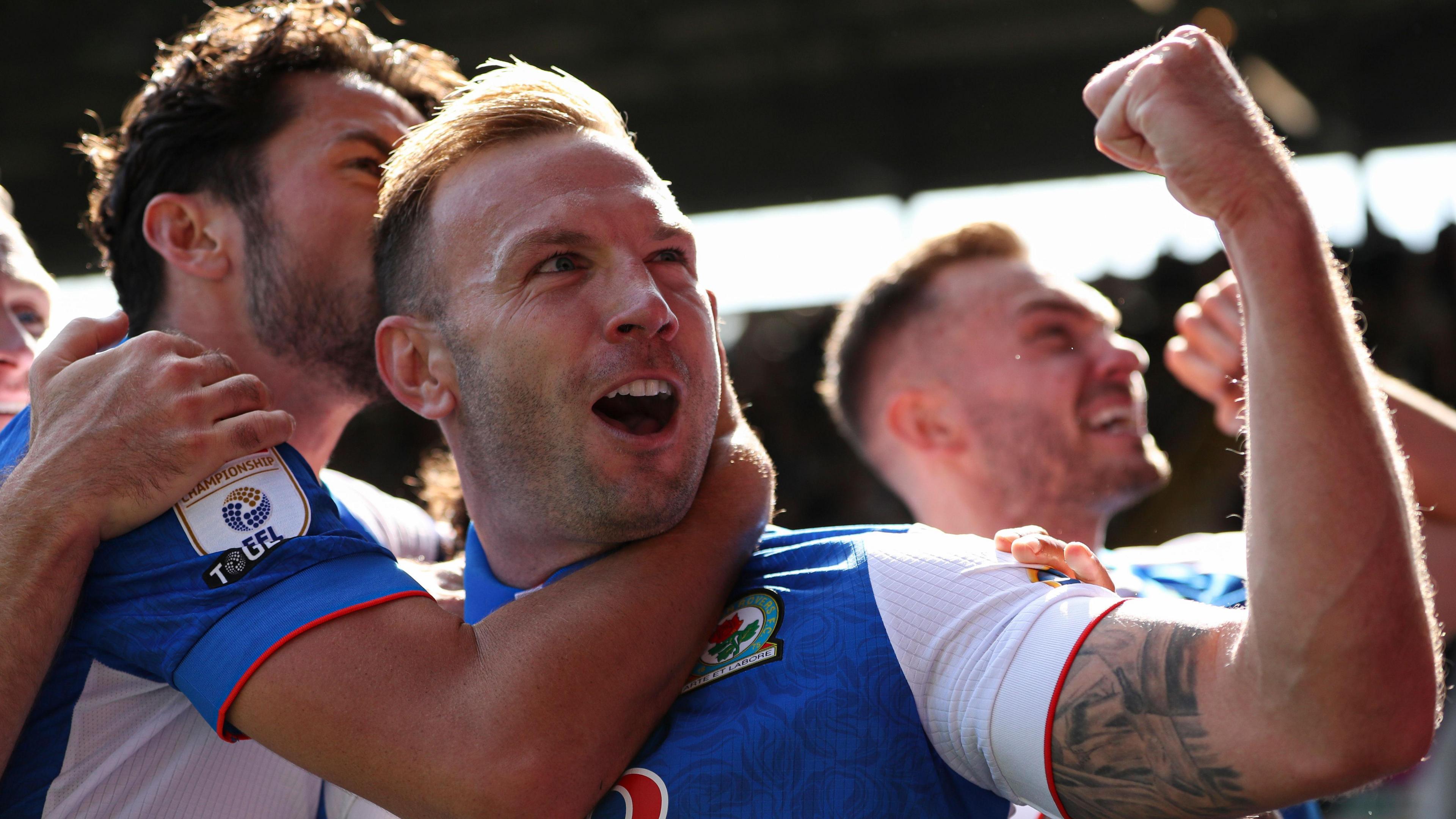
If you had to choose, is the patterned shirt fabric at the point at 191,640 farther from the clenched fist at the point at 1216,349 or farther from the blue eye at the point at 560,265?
the clenched fist at the point at 1216,349

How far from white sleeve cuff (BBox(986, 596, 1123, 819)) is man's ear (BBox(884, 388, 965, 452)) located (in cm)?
225

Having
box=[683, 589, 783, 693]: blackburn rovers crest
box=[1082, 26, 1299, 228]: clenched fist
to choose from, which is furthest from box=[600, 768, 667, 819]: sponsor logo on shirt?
box=[1082, 26, 1299, 228]: clenched fist

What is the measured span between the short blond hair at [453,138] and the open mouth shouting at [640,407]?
0.39 meters

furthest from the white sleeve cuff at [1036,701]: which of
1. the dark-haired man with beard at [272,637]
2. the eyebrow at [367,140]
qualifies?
the eyebrow at [367,140]

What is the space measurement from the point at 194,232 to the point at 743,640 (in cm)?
187

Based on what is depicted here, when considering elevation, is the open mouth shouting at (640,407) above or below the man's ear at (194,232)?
below

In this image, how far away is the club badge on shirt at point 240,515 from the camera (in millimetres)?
1716

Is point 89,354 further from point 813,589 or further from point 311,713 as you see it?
point 813,589

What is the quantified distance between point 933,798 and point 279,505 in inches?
44.0

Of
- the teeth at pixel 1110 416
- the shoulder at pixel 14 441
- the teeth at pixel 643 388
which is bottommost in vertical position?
the teeth at pixel 1110 416

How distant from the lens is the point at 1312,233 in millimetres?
1300

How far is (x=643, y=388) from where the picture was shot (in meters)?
1.88

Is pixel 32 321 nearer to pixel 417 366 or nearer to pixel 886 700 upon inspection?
pixel 417 366

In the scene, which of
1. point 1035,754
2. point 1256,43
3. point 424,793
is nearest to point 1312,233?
point 1035,754
